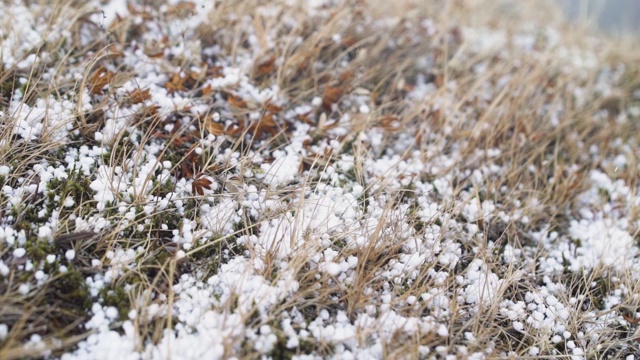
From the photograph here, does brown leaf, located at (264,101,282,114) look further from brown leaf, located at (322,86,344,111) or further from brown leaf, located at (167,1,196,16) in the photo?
brown leaf, located at (167,1,196,16)

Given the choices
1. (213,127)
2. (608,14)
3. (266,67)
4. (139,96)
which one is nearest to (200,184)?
(213,127)

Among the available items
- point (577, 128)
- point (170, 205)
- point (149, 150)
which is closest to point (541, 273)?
point (577, 128)

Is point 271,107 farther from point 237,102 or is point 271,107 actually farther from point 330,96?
point 330,96

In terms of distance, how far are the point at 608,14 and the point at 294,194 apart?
6.65 meters

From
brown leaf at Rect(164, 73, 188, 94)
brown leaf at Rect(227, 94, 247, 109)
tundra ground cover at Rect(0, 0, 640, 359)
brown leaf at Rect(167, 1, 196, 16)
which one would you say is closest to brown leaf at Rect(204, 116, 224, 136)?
tundra ground cover at Rect(0, 0, 640, 359)

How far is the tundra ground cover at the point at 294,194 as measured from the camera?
2.18 m

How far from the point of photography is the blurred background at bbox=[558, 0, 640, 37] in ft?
19.3

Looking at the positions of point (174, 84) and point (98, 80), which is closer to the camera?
point (98, 80)

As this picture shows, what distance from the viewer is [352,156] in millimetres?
3188

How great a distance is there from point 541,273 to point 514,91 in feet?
5.81

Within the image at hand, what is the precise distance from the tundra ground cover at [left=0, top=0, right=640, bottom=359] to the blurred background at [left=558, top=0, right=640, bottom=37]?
6.97 feet

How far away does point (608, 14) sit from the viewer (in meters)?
7.23

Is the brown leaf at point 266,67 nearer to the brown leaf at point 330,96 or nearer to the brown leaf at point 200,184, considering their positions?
the brown leaf at point 330,96

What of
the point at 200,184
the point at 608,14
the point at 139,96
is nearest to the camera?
the point at 200,184
